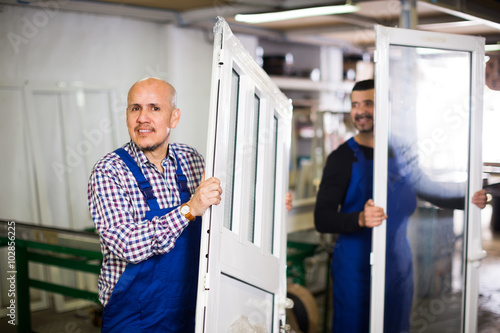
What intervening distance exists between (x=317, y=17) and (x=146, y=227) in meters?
4.31

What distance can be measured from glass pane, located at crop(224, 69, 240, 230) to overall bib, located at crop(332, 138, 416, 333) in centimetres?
105

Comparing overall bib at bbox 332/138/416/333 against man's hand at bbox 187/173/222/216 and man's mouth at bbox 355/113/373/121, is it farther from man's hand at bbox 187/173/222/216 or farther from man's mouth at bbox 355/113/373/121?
man's hand at bbox 187/173/222/216

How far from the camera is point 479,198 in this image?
8.96 feet

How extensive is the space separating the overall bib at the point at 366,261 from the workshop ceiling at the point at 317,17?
2.82 feet

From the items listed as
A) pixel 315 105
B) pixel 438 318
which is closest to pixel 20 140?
pixel 438 318

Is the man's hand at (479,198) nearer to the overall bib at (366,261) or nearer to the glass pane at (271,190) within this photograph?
the overall bib at (366,261)

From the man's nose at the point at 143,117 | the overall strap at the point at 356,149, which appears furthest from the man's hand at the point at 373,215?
the man's nose at the point at 143,117

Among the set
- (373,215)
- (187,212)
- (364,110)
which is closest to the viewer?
(187,212)

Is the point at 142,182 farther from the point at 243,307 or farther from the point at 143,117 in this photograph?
the point at 243,307

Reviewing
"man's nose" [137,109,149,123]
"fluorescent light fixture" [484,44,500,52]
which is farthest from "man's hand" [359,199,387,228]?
"man's nose" [137,109,149,123]

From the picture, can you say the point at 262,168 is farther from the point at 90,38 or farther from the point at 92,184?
the point at 90,38

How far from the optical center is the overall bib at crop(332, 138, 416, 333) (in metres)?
2.70

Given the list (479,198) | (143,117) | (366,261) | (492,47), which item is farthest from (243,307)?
(492,47)

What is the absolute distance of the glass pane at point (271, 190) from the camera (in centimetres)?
224
